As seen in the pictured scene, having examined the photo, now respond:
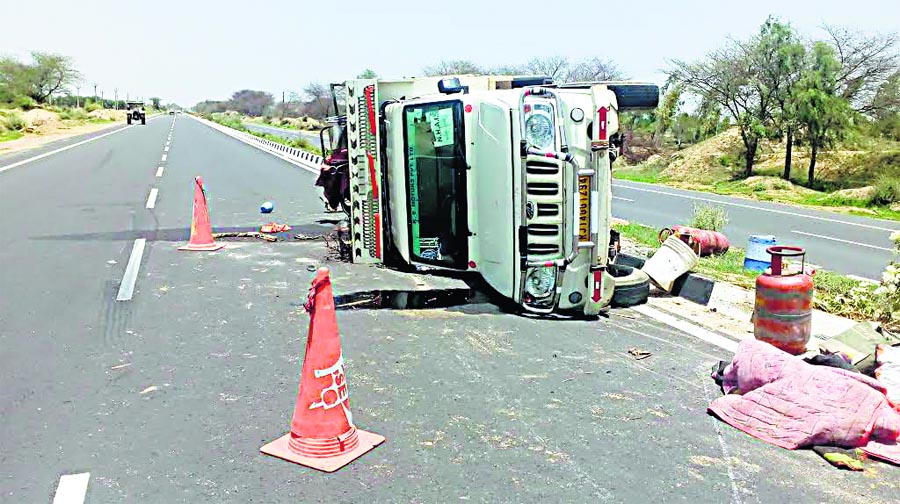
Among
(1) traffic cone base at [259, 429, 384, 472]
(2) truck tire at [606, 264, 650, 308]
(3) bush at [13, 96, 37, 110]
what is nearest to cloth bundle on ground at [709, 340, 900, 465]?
(1) traffic cone base at [259, 429, 384, 472]

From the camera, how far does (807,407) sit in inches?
177

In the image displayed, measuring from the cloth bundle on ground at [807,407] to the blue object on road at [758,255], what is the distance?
16.8 feet

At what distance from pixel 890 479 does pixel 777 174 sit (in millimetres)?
31559

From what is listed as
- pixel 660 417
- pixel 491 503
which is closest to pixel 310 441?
pixel 491 503

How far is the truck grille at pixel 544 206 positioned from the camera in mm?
6488

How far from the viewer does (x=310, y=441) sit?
13.6 ft

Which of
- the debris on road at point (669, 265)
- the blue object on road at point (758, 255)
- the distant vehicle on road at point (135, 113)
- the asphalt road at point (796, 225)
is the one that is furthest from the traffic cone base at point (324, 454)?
the distant vehicle on road at point (135, 113)

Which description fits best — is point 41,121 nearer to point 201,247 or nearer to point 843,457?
point 201,247

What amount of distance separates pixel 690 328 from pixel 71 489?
517 cm

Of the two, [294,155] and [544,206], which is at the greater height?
[544,206]

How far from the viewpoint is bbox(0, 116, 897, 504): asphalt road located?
3.87 meters

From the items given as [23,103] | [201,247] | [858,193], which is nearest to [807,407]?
[201,247]

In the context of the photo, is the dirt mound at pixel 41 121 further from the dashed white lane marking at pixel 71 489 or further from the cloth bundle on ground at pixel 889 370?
the cloth bundle on ground at pixel 889 370

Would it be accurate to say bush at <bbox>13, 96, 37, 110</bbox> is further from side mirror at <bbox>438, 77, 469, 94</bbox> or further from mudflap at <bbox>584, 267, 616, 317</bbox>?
mudflap at <bbox>584, 267, 616, 317</bbox>
